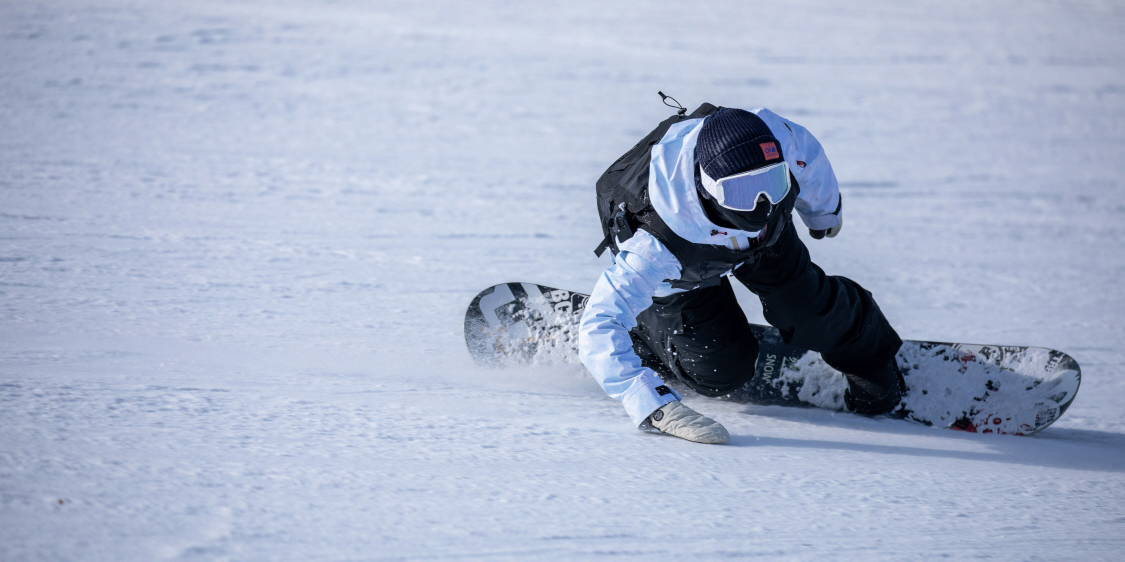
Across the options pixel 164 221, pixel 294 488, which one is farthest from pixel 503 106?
pixel 294 488

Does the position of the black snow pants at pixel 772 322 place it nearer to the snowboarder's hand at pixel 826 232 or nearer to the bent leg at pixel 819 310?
the bent leg at pixel 819 310

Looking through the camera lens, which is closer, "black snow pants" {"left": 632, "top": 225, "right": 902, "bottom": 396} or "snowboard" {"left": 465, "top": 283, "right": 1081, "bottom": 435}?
"black snow pants" {"left": 632, "top": 225, "right": 902, "bottom": 396}

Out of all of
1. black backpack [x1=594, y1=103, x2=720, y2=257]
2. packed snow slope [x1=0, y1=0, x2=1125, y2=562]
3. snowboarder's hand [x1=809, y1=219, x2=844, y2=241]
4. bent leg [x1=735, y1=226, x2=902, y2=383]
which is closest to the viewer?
packed snow slope [x1=0, y1=0, x2=1125, y2=562]

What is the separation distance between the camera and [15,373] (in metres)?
2.81

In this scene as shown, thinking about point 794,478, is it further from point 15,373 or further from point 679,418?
point 15,373

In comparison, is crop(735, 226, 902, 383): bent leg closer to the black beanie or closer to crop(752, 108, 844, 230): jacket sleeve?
crop(752, 108, 844, 230): jacket sleeve

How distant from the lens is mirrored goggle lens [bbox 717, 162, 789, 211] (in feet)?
7.66

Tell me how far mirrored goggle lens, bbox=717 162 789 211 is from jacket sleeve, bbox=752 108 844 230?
414mm

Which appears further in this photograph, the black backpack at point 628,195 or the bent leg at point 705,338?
the bent leg at point 705,338

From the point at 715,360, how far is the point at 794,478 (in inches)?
23.9

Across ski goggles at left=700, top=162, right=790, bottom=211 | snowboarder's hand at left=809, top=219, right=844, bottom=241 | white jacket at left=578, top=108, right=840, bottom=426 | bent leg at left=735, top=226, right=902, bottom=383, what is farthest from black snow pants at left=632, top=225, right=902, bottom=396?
ski goggles at left=700, top=162, right=790, bottom=211

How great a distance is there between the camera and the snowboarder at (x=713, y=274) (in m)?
2.42

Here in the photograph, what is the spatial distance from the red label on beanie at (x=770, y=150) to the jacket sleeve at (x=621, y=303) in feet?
1.33

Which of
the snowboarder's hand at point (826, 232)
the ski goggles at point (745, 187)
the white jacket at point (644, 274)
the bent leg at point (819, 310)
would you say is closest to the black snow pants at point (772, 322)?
the bent leg at point (819, 310)
